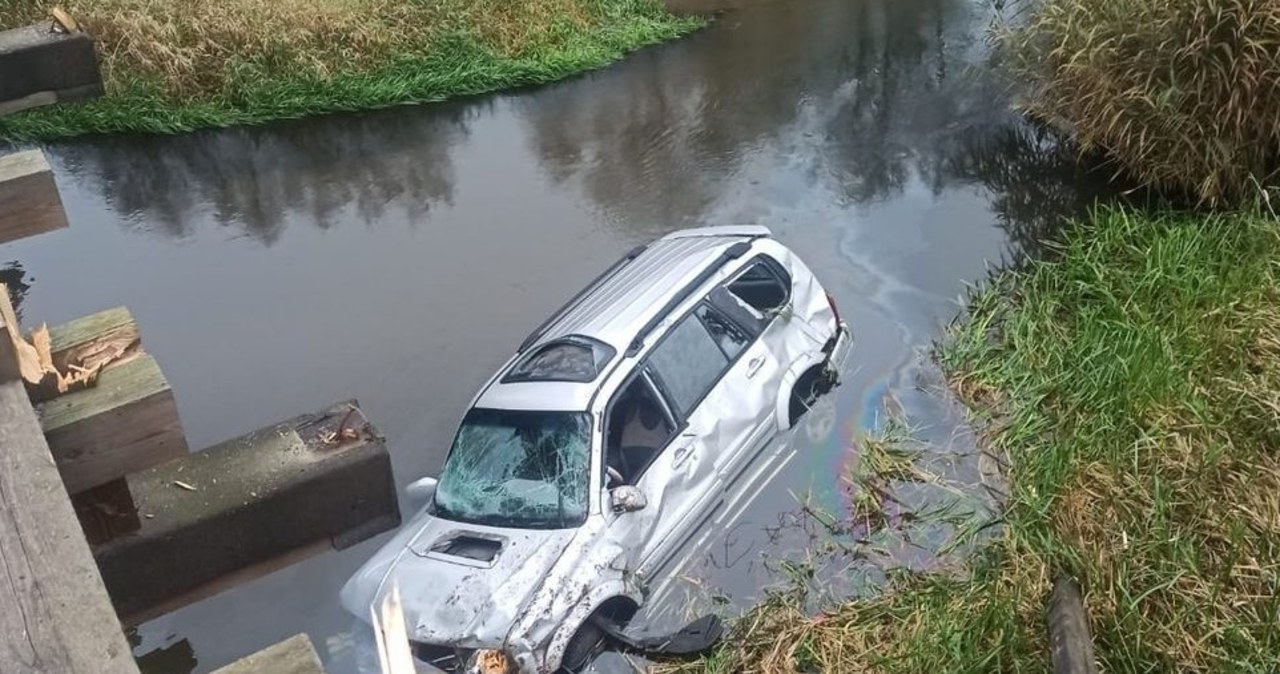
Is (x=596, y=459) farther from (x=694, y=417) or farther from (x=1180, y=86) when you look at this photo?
(x=1180, y=86)

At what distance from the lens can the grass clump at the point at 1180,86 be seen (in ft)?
28.8

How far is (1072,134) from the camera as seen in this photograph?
10.9m

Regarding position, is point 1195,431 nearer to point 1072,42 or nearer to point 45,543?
point 1072,42

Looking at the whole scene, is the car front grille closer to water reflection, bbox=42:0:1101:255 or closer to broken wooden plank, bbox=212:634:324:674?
broken wooden plank, bbox=212:634:324:674

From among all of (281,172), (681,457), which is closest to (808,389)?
(681,457)

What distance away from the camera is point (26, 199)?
6.91 ft

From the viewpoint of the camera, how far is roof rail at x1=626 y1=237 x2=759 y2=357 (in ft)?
21.8

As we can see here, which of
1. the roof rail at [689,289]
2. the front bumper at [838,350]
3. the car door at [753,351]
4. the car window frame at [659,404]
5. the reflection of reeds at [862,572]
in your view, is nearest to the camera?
the reflection of reeds at [862,572]

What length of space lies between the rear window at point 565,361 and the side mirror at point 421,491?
2.31 ft

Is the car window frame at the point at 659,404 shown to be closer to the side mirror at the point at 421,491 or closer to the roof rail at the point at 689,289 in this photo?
the roof rail at the point at 689,289

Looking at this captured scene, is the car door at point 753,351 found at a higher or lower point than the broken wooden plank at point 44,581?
lower

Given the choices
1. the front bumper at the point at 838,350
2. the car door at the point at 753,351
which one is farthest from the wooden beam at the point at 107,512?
the front bumper at the point at 838,350

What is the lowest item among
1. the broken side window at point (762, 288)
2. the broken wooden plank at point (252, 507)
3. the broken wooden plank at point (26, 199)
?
the broken side window at point (762, 288)

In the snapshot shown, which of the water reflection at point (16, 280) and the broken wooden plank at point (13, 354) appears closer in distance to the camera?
the broken wooden plank at point (13, 354)
